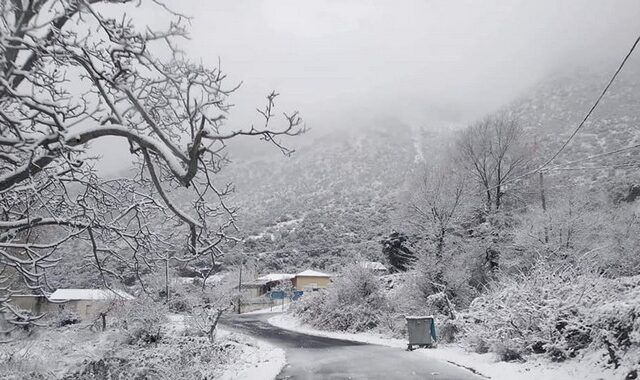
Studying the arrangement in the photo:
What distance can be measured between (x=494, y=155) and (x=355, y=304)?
14.3m

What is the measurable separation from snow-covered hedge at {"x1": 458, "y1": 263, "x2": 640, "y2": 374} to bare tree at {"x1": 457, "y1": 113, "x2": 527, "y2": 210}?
18.9m

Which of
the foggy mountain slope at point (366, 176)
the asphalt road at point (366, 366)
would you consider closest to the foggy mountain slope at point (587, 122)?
the foggy mountain slope at point (366, 176)

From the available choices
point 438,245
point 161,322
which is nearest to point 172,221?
point 161,322

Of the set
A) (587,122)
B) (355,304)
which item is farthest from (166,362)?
(587,122)

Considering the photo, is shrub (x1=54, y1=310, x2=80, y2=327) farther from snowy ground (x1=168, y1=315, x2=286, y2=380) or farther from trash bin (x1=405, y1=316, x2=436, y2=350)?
trash bin (x1=405, y1=316, x2=436, y2=350)

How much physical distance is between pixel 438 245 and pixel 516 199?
8.42 meters

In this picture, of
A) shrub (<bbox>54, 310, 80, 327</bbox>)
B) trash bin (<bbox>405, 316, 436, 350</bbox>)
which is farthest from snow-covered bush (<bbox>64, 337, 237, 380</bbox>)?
shrub (<bbox>54, 310, 80, 327</bbox>)

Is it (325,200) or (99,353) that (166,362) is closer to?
(99,353)

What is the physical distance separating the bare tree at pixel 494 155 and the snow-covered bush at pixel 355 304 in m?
10.0

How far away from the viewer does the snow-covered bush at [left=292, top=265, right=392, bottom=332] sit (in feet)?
89.1

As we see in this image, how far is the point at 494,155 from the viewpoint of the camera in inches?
1267

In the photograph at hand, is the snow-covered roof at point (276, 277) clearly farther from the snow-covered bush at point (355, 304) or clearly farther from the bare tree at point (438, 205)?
the bare tree at point (438, 205)

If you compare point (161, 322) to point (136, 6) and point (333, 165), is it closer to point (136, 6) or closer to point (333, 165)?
point (136, 6)

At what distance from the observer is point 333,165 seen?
136125 mm
